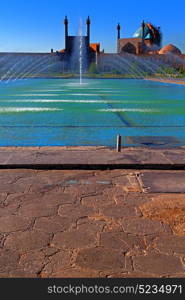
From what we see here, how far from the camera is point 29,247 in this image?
2463 millimetres

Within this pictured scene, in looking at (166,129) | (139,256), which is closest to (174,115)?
(166,129)

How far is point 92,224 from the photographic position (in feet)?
9.35

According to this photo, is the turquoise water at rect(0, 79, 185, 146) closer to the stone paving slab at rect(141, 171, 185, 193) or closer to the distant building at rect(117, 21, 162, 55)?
the stone paving slab at rect(141, 171, 185, 193)

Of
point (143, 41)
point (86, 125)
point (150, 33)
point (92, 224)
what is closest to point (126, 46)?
point (143, 41)

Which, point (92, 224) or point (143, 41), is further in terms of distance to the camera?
point (143, 41)

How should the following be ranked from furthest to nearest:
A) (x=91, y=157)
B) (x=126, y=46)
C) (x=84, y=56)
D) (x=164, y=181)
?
(x=126, y=46)
(x=84, y=56)
(x=91, y=157)
(x=164, y=181)

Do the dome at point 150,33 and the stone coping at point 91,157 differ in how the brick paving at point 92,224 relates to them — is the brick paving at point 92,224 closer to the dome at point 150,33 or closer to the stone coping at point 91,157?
the stone coping at point 91,157

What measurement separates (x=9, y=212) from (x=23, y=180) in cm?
92

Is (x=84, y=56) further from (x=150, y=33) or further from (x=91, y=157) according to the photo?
(x=91, y=157)

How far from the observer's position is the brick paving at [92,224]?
225cm

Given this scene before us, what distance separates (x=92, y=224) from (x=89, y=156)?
201 centimetres

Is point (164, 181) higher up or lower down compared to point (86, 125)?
lower down

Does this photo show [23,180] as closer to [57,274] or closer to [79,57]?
[57,274]

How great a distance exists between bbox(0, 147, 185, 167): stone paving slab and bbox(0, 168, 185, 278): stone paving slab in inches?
11.9
